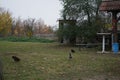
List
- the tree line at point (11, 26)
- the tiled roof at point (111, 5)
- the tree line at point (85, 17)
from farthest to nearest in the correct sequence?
1. the tree line at point (11, 26)
2. the tree line at point (85, 17)
3. the tiled roof at point (111, 5)

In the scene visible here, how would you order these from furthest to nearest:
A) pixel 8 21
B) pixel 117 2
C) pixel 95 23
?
pixel 8 21, pixel 95 23, pixel 117 2

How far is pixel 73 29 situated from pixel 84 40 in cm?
190

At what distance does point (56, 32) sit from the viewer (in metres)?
30.1

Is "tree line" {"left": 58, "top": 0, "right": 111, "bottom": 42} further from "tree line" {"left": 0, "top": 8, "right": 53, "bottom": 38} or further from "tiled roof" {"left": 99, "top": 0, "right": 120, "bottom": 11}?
"tree line" {"left": 0, "top": 8, "right": 53, "bottom": 38}

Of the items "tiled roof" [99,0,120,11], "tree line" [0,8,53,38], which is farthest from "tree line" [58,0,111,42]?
"tree line" [0,8,53,38]

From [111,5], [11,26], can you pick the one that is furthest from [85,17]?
[11,26]

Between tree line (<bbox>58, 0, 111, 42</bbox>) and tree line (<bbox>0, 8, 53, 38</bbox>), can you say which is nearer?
tree line (<bbox>58, 0, 111, 42</bbox>)

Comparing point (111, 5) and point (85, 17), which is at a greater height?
point (111, 5)

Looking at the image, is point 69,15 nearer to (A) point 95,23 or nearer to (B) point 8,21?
(A) point 95,23

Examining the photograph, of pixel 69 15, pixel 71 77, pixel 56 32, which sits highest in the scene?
pixel 69 15

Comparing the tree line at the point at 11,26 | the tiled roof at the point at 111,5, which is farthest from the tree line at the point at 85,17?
the tree line at the point at 11,26

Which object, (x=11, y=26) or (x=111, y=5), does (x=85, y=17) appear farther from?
(x=11, y=26)

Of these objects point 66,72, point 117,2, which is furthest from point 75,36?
point 66,72

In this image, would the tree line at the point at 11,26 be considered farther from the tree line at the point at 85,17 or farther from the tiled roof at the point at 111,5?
the tiled roof at the point at 111,5
